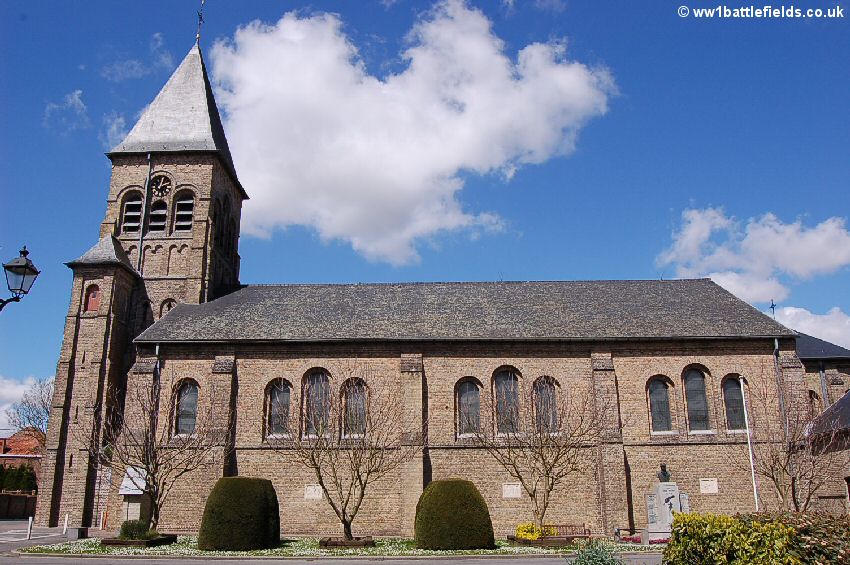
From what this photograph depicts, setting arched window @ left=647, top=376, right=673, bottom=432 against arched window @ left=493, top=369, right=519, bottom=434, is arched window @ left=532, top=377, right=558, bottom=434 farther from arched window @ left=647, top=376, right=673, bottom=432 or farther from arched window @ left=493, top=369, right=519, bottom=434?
arched window @ left=647, top=376, right=673, bottom=432

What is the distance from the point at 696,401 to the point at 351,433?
15.2m

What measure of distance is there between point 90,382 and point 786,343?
31579 mm

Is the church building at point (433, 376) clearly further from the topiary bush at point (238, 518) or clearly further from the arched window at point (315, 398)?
the topiary bush at point (238, 518)

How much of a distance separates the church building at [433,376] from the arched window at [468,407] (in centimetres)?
7

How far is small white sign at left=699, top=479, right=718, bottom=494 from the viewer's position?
27.0 m

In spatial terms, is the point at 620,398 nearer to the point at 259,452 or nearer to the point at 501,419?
the point at 501,419

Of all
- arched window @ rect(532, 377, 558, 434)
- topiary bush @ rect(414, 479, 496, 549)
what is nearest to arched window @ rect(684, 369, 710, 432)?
arched window @ rect(532, 377, 558, 434)

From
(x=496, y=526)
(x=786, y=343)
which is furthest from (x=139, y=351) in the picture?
(x=786, y=343)

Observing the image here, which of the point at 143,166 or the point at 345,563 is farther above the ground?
the point at 143,166

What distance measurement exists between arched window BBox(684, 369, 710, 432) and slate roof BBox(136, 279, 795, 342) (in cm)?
194

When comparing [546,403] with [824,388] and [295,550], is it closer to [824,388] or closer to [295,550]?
[295,550]

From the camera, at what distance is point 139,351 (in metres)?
29.4

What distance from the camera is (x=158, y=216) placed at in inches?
1411

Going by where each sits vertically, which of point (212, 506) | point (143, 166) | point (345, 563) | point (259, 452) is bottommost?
point (345, 563)
